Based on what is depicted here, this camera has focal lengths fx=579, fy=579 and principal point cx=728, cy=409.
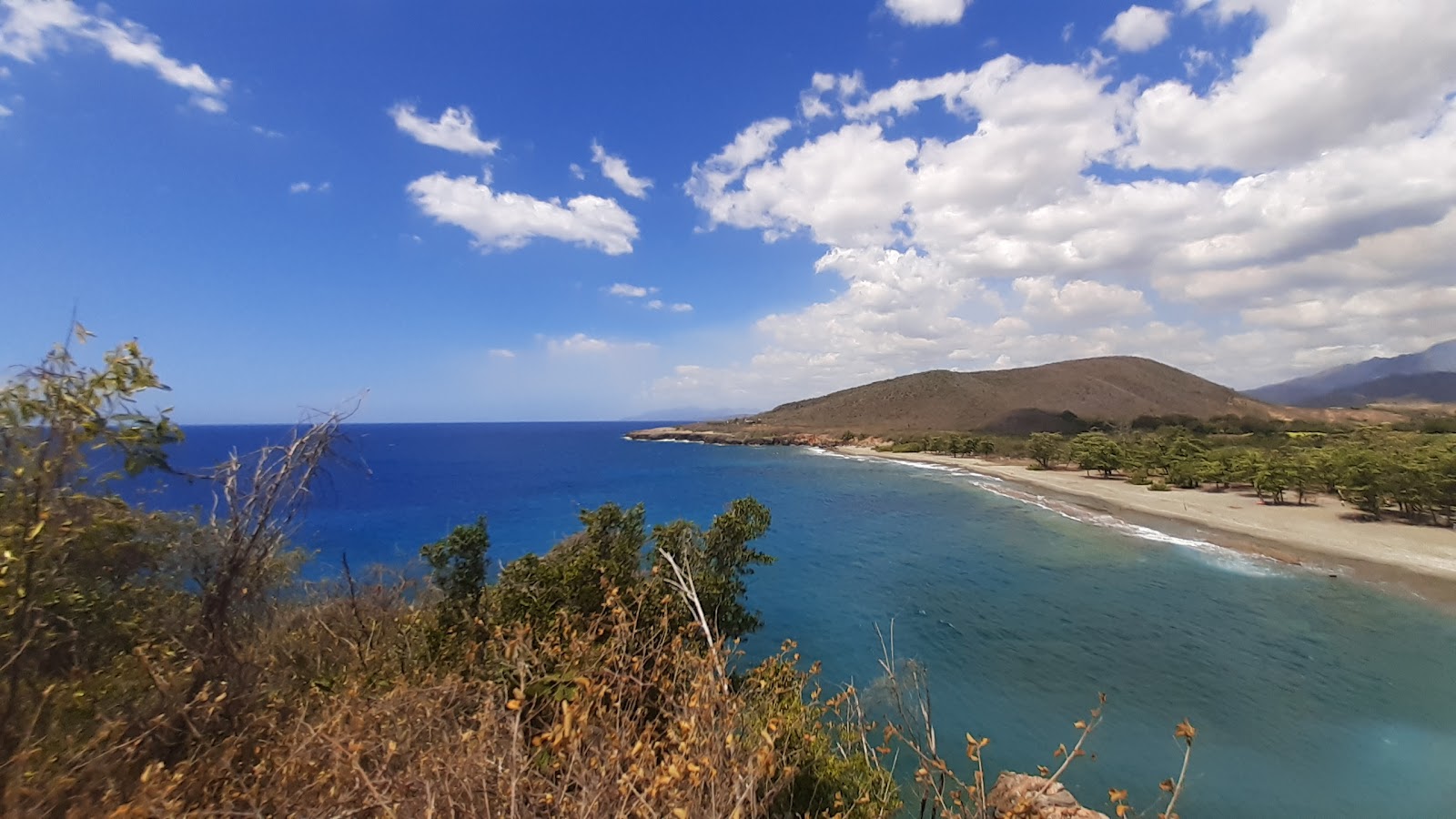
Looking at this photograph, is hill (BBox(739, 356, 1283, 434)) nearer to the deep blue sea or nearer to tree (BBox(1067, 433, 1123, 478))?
tree (BBox(1067, 433, 1123, 478))

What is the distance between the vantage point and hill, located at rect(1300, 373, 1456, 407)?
12019 centimetres

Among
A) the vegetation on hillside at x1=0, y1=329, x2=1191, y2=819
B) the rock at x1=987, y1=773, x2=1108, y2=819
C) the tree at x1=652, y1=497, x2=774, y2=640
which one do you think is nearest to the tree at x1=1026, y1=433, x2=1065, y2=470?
the tree at x1=652, y1=497, x2=774, y2=640

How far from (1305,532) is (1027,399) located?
93.7 metres

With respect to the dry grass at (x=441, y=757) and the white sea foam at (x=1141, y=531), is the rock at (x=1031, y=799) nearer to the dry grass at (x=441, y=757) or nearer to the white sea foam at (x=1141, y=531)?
the dry grass at (x=441, y=757)

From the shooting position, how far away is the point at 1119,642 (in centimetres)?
1781

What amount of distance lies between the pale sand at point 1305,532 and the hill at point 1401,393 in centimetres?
11754

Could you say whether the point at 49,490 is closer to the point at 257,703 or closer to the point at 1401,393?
the point at 257,703

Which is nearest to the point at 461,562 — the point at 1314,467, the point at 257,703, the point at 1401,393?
the point at 257,703

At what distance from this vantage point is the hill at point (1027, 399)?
10812 cm

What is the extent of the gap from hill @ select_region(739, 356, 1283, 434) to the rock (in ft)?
330

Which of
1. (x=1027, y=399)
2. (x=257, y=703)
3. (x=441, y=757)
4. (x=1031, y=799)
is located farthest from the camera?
(x=1027, y=399)

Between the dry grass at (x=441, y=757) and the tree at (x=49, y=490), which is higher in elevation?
the tree at (x=49, y=490)

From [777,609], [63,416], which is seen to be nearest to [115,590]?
[63,416]

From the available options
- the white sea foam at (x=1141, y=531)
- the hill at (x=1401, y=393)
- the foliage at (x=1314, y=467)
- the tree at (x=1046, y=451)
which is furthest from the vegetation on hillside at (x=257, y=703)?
the hill at (x=1401, y=393)
